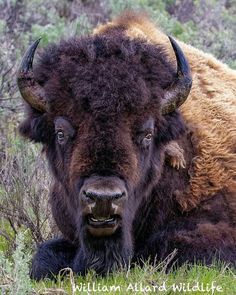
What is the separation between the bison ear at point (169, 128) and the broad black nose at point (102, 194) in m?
1.12

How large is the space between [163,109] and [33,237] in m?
1.95

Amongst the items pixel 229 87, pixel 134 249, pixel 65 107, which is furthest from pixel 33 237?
pixel 229 87

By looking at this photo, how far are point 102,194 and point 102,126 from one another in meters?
0.63

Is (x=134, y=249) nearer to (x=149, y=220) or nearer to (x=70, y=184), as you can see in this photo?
(x=149, y=220)

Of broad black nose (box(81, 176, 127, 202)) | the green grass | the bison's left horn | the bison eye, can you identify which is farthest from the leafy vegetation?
the bison's left horn

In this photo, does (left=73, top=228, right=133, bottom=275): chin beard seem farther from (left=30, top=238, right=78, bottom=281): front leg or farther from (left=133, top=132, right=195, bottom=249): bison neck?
(left=133, top=132, right=195, bottom=249): bison neck

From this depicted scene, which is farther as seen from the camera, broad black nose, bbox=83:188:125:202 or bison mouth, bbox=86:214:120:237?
bison mouth, bbox=86:214:120:237

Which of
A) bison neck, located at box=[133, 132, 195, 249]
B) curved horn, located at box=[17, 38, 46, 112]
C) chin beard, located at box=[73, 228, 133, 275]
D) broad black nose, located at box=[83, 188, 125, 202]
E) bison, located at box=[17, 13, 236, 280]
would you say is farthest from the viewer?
bison neck, located at box=[133, 132, 195, 249]

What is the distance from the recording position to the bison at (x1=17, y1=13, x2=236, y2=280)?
17.3 ft

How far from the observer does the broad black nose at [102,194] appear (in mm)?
4859

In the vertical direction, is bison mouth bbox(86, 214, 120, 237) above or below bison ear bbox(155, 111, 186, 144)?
below

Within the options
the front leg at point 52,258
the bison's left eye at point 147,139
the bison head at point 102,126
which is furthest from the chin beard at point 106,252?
the bison's left eye at point 147,139

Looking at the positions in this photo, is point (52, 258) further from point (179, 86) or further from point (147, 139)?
point (179, 86)

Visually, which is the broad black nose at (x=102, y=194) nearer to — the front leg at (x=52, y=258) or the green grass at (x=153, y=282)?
the green grass at (x=153, y=282)
